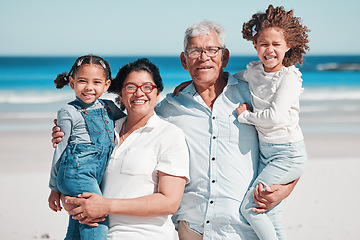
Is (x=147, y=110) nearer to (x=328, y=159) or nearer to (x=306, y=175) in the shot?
(x=306, y=175)

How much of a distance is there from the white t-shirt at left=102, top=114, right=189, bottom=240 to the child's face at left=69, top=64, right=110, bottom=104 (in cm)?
38

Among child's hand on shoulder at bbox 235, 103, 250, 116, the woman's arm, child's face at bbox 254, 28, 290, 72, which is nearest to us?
→ the woman's arm

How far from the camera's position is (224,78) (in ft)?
11.2

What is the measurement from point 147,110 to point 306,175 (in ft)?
16.7

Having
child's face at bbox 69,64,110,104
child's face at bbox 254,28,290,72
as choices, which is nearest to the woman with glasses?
child's face at bbox 69,64,110,104

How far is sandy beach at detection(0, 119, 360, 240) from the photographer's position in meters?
5.52

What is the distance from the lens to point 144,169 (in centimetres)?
276

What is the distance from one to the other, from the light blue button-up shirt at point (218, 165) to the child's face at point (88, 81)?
64 centimetres

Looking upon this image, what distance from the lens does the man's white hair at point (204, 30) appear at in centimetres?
320

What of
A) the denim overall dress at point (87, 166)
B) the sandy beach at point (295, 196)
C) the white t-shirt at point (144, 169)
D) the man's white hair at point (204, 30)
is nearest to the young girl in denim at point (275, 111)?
the man's white hair at point (204, 30)

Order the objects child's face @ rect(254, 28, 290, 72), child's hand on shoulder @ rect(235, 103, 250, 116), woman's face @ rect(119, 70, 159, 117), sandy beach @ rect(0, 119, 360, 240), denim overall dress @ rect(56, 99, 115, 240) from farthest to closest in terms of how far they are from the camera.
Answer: sandy beach @ rect(0, 119, 360, 240), child's hand on shoulder @ rect(235, 103, 250, 116), child's face @ rect(254, 28, 290, 72), woman's face @ rect(119, 70, 159, 117), denim overall dress @ rect(56, 99, 115, 240)

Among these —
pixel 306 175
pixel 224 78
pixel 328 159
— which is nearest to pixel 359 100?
pixel 328 159

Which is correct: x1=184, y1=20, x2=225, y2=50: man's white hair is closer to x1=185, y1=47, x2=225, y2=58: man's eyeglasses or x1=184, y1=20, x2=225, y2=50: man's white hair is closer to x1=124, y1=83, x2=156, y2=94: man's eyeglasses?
x1=185, y1=47, x2=225, y2=58: man's eyeglasses

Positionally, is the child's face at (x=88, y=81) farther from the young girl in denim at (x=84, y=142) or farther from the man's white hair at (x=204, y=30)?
the man's white hair at (x=204, y=30)
